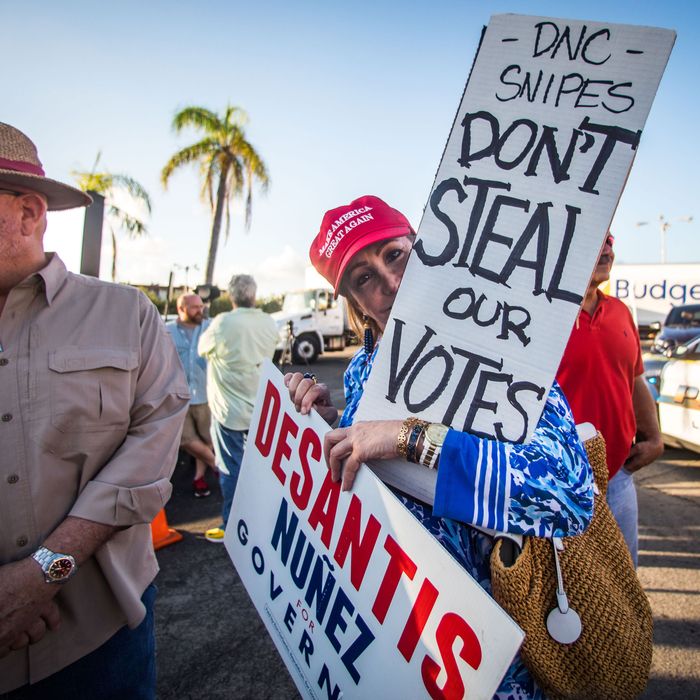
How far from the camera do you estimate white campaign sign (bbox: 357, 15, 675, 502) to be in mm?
965

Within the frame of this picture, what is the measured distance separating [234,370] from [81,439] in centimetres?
255

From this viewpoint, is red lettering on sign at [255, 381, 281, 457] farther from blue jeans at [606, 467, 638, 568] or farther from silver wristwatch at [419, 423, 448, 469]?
blue jeans at [606, 467, 638, 568]

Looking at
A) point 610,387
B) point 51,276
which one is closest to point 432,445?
point 51,276

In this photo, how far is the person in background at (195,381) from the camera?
4.84 m

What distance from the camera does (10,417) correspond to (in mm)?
1307

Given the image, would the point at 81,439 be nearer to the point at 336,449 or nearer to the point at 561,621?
the point at 336,449

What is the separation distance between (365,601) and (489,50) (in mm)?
1251

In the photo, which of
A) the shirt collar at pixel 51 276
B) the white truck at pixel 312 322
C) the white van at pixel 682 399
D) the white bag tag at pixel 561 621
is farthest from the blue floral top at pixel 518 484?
the white truck at pixel 312 322

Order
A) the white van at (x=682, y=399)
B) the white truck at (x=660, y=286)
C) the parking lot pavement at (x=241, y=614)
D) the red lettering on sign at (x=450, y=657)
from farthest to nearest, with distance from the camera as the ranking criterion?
the white truck at (x=660, y=286)
the white van at (x=682, y=399)
the parking lot pavement at (x=241, y=614)
the red lettering on sign at (x=450, y=657)

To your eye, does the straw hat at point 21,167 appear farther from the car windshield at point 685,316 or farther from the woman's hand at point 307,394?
the car windshield at point 685,316

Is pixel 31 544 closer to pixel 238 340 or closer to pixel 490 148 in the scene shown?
pixel 490 148

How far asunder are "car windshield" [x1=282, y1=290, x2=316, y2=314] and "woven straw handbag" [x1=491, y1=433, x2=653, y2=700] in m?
16.5

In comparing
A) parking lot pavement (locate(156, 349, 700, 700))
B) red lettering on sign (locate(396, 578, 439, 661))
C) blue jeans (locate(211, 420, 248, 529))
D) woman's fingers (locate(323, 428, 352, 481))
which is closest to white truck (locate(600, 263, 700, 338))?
parking lot pavement (locate(156, 349, 700, 700))

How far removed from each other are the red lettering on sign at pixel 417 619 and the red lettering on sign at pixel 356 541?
0.14 meters
